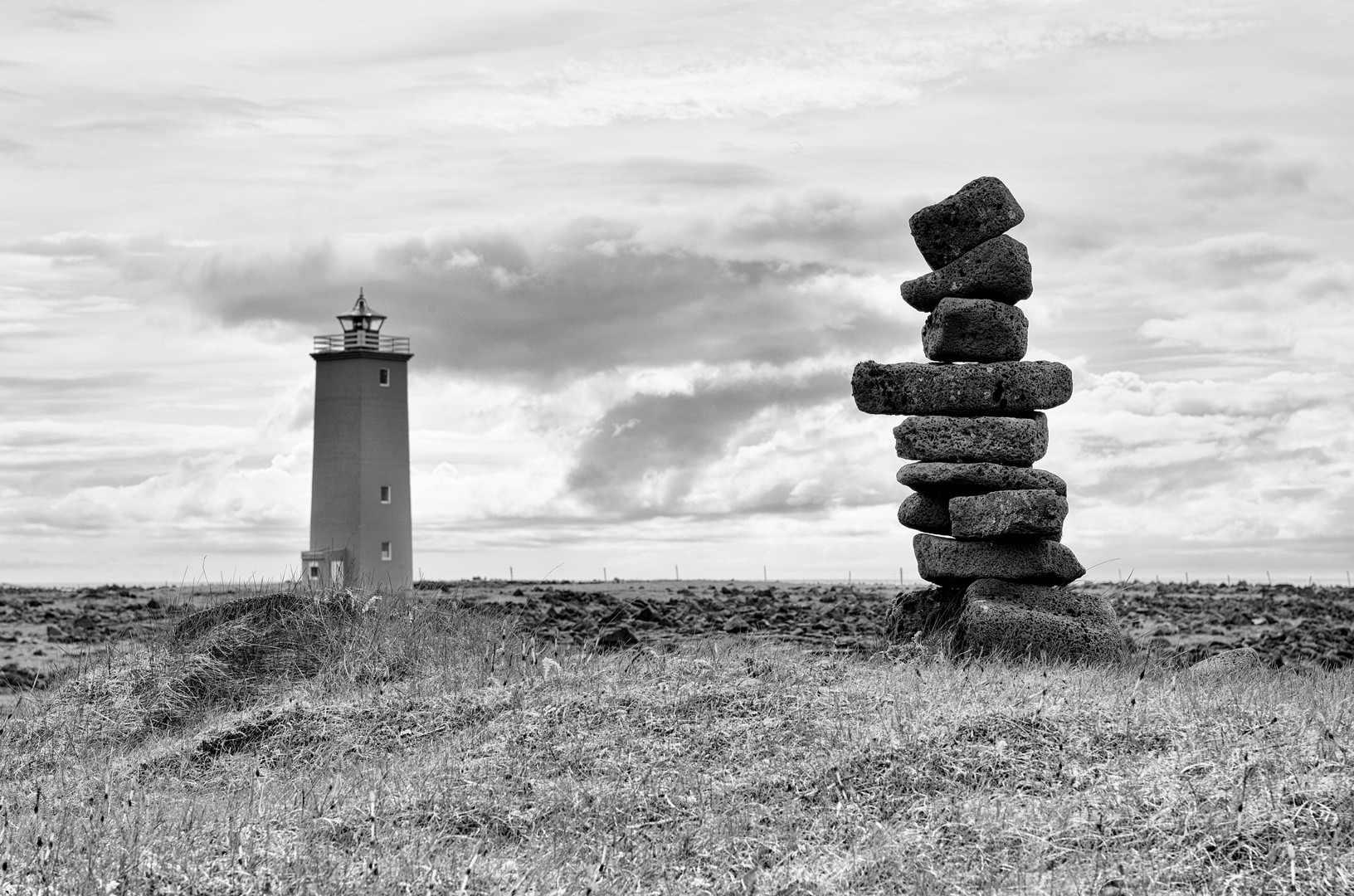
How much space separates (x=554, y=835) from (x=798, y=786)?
1802 mm

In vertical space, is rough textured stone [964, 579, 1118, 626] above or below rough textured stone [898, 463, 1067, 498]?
below

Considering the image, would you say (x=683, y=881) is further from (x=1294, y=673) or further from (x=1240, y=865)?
(x=1294, y=673)

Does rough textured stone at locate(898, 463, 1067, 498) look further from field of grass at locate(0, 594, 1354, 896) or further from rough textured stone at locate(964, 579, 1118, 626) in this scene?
field of grass at locate(0, 594, 1354, 896)

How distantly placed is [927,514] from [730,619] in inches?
344

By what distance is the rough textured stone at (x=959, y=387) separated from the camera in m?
16.2

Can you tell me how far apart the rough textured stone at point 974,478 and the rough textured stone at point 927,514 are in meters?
0.22

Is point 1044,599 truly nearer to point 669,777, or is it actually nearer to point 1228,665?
A: point 1228,665

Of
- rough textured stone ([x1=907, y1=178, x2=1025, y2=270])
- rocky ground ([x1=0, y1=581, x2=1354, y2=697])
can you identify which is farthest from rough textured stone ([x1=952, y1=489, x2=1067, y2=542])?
rough textured stone ([x1=907, y1=178, x2=1025, y2=270])

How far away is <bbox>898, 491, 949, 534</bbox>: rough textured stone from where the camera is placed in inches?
653

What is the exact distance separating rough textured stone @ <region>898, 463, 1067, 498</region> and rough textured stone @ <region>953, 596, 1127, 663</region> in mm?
1453

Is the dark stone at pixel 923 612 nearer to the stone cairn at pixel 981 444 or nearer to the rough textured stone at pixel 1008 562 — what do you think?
the stone cairn at pixel 981 444

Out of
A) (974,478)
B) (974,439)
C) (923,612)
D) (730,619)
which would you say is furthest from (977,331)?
(730,619)

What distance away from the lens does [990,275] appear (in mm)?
16516

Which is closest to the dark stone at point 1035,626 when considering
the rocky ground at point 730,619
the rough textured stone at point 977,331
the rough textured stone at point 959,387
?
the rocky ground at point 730,619
